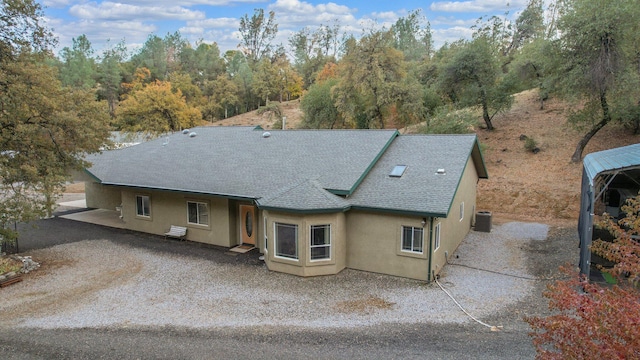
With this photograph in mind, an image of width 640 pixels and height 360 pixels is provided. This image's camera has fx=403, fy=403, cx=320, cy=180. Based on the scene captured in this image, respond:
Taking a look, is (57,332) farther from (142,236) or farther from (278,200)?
(142,236)

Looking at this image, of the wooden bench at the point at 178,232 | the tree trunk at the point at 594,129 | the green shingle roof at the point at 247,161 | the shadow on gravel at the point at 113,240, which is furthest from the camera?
the tree trunk at the point at 594,129

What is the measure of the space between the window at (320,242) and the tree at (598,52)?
17.9m

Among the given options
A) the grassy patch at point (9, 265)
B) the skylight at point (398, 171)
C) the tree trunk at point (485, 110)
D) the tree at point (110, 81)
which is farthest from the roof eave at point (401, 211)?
the tree at point (110, 81)

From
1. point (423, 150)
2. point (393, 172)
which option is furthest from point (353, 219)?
point (423, 150)

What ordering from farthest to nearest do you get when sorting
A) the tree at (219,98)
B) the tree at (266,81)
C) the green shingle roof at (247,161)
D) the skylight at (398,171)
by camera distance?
1. the tree at (266,81)
2. the tree at (219,98)
3. the green shingle roof at (247,161)
4. the skylight at (398,171)

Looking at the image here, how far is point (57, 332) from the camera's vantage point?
29.9ft

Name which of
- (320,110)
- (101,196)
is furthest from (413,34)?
(101,196)

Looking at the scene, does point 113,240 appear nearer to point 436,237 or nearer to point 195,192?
point 195,192

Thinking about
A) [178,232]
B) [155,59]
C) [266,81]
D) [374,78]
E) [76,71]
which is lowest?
[178,232]

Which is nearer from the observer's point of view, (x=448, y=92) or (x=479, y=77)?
(x=479, y=77)

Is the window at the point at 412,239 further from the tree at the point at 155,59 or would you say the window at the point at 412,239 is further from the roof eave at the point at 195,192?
the tree at the point at 155,59

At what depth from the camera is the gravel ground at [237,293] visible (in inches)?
385

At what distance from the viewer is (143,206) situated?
1761 centimetres

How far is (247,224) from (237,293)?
449 cm
